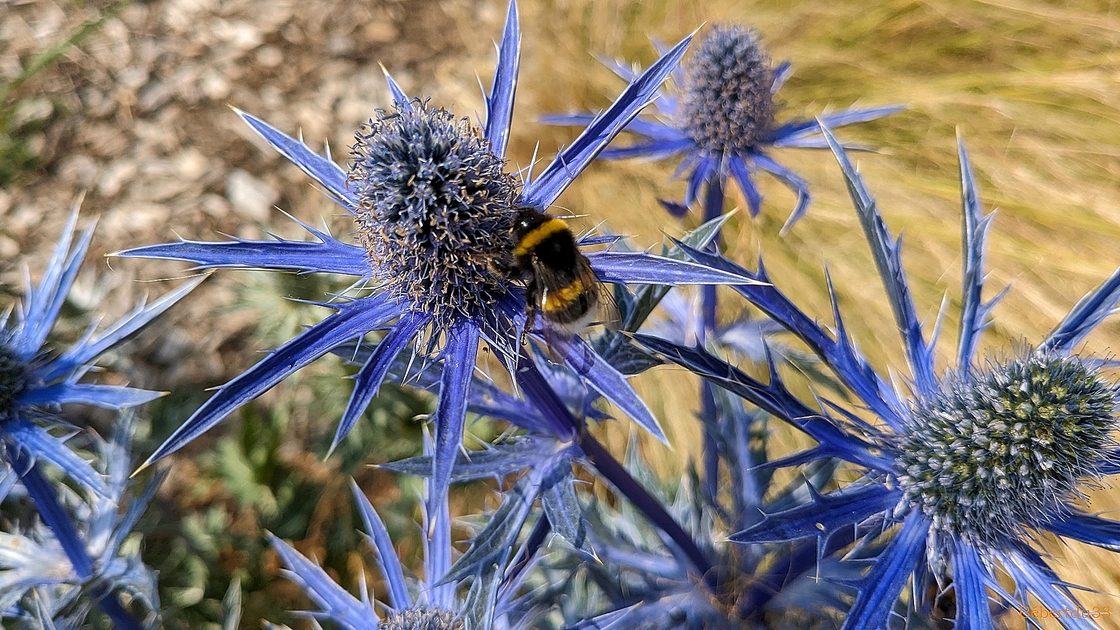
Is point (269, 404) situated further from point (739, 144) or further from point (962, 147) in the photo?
point (962, 147)

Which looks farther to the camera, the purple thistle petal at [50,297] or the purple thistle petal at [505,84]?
the purple thistle petal at [50,297]

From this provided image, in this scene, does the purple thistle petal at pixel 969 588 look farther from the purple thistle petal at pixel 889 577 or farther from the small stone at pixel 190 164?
the small stone at pixel 190 164

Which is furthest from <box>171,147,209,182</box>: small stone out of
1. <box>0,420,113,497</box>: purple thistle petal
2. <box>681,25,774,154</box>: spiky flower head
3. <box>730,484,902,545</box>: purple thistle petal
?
<box>730,484,902,545</box>: purple thistle petal

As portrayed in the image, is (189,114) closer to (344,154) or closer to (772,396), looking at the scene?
(344,154)

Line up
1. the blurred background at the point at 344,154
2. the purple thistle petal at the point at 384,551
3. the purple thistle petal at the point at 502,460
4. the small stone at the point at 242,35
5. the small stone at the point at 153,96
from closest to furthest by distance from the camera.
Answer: the purple thistle petal at the point at 502,460 < the purple thistle petal at the point at 384,551 < the blurred background at the point at 344,154 < the small stone at the point at 153,96 < the small stone at the point at 242,35

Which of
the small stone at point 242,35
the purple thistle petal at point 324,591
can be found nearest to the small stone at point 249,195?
the small stone at point 242,35

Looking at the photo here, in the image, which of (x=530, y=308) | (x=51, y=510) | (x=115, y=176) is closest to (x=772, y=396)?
(x=530, y=308)
